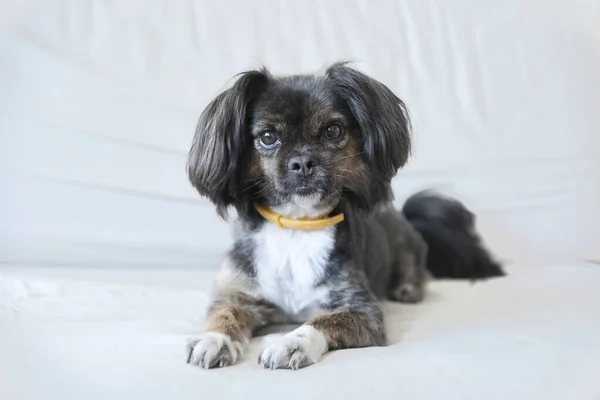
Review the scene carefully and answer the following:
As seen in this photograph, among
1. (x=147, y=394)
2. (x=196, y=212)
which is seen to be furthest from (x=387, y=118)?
(x=196, y=212)

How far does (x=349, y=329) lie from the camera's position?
172 centimetres

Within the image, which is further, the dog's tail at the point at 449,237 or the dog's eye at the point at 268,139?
the dog's tail at the point at 449,237

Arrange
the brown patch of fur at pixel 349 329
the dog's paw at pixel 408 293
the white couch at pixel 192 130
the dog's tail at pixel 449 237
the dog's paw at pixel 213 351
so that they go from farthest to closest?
the dog's tail at pixel 449 237, the dog's paw at pixel 408 293, the white couch at pixel 192 130, the brown patch of fur at pixel 349 329, the dog's paw at pixel 213 351

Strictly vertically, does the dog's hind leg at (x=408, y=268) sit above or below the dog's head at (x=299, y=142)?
below

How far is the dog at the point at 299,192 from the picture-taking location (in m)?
1.74

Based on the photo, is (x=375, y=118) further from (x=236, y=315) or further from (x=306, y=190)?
(x=236, y=315)

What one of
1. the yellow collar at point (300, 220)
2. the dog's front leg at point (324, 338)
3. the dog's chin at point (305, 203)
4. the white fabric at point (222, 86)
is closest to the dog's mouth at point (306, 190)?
the dog's chin at point (305, 203)

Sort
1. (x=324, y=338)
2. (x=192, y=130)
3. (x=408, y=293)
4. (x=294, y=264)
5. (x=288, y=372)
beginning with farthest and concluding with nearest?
1. (x=192, y=130)
2. (x=408, y=293)
3. (x=294, y=264)
4. (x=324, y=338)
5. (x=288, y=372)

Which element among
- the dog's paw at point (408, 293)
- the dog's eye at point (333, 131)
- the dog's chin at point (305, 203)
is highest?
the dog's eye at point (333, 131)

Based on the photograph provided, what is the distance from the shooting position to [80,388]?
4.64 feet

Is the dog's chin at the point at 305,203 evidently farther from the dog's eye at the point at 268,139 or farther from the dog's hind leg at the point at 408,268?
the dog's hind leg at the point at 408,268

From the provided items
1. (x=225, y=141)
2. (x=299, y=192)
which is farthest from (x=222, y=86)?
(x=299, y=192)

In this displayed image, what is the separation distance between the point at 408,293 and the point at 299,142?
80 centimetres

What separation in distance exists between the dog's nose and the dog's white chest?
241 mm
